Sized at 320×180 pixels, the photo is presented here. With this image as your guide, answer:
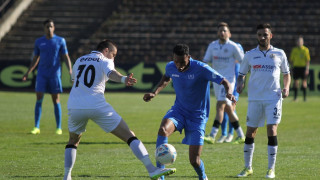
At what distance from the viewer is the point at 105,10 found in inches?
1470

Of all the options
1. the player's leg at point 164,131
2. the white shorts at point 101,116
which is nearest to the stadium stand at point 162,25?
the player's leg at point 164,131

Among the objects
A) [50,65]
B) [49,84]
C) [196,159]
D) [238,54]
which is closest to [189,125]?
[196,159]

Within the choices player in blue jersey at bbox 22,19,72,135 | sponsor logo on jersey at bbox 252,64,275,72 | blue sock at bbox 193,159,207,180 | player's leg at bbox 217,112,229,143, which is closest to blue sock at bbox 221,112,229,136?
player's leg at bbox 217,112,229,143

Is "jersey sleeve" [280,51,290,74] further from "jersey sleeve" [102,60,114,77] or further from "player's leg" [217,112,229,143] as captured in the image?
"player's leg" [217,112,229,143]

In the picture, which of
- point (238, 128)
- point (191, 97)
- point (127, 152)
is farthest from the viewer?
point (238, 128)

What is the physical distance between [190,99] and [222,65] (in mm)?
5518

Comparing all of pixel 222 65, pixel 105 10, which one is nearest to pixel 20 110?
pixel 222 65

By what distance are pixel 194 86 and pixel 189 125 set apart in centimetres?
53

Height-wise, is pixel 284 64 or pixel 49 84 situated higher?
pixel 284 64

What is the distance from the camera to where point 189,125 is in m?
8.47

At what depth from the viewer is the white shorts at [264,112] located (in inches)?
A: 367

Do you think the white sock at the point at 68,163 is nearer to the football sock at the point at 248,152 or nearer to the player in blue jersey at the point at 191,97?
the player in blue jersey at the point at 191,97

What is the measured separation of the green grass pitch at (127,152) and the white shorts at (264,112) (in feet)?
2.62

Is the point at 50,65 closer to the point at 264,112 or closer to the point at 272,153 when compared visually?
the point at 264,112
